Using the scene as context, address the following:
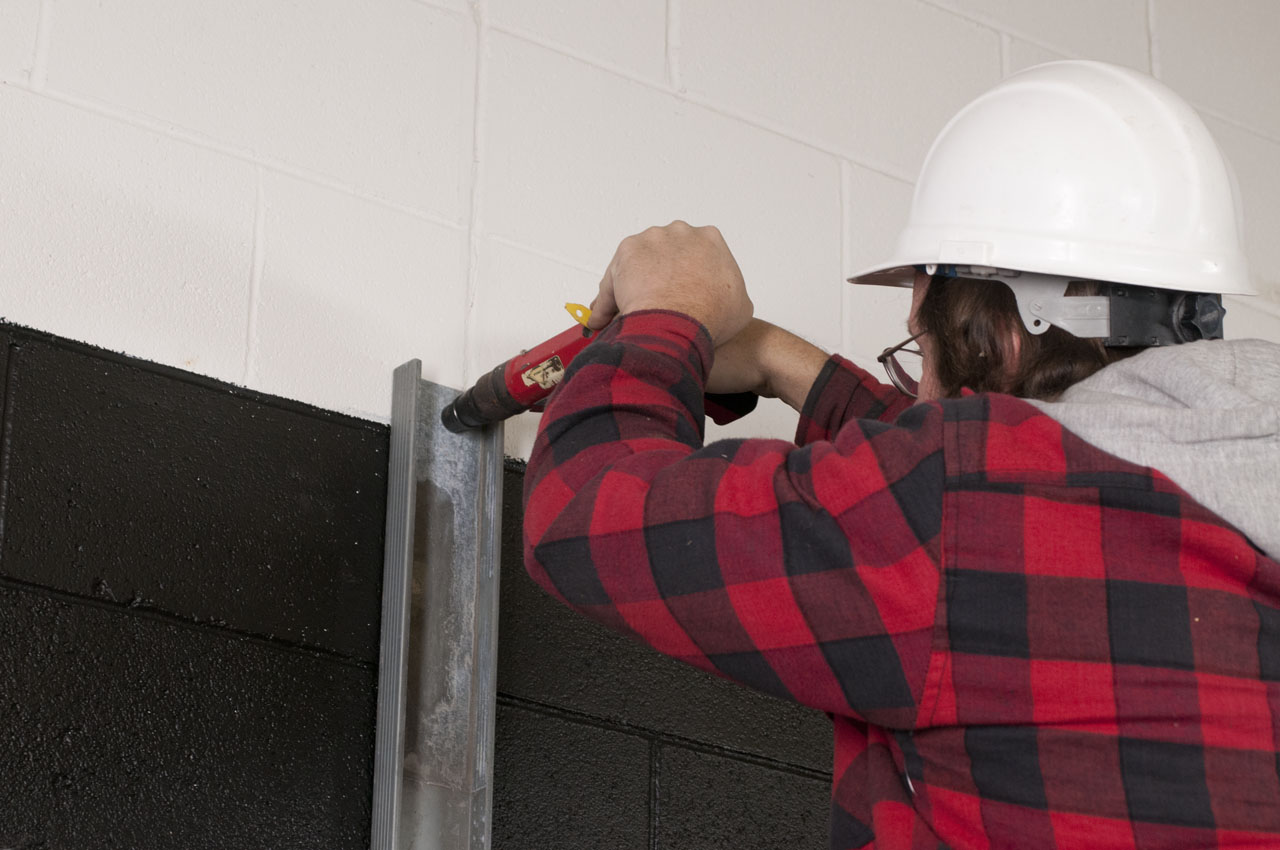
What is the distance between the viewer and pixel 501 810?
143 cm

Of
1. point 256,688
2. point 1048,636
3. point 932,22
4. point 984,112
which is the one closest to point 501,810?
point 256,688

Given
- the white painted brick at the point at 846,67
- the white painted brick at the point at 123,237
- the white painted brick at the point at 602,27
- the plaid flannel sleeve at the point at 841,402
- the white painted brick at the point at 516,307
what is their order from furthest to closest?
the white painted brick at the point at 846,67, the white painted brick at the point at 602,27, the white painted brick at the point at 516,307, the plaid flannel sleeve at the point at 841,402, the white painted brick at the point at 123,237

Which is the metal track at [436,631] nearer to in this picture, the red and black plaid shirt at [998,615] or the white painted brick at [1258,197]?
the red and black plaid shirt at [998,615]

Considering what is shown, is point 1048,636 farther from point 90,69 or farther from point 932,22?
point 932,22

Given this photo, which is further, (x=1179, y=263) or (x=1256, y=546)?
(x=1179, y=263)

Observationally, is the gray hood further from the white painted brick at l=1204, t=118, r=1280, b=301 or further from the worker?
the white painted brick at l=1204, t=118, r=1280, b=301

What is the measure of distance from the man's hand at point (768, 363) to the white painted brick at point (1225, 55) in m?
1.21

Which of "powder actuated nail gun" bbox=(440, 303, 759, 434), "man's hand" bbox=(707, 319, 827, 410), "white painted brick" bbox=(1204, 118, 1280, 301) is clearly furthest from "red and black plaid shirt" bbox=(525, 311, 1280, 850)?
"white painted brick" bbox=(1204, 118, 1280, 301)

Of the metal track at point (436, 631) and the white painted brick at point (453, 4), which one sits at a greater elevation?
the white painted brick at point (453, 4)

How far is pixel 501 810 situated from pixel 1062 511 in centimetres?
77

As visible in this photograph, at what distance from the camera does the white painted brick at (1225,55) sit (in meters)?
2.33

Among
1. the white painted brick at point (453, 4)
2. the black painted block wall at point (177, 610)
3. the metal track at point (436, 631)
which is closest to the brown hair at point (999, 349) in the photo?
the metal track at point (436, 631)

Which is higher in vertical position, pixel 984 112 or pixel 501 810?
pixel 984 112

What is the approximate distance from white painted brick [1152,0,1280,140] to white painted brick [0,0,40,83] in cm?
175
